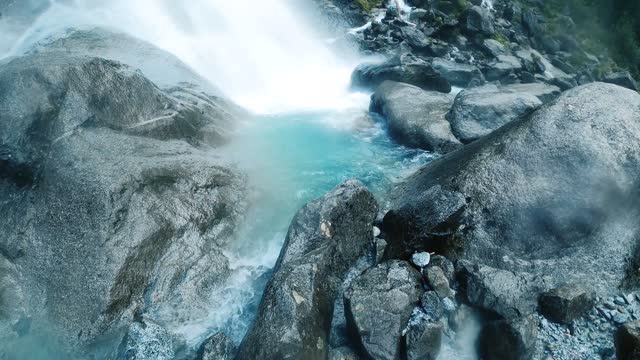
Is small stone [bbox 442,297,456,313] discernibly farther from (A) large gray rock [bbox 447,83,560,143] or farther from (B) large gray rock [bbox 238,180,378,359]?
(A) large gray rock [bbox 447,83,560,143]

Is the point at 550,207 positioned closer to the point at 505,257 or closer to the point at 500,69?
the point at 505,257

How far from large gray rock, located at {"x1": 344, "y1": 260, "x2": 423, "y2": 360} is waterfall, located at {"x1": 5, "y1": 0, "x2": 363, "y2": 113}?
11.4 meters

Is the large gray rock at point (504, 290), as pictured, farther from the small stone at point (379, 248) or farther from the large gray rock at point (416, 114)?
the large gray rock at point (416, 114)

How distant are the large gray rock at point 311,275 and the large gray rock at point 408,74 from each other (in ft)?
33.2

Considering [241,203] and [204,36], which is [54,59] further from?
[204,36]

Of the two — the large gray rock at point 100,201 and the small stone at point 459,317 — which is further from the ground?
the large gray rock at point 100,201

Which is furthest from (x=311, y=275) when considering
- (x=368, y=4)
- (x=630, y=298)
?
(x=368, y=4)

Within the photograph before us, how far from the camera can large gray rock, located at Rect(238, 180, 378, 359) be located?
7.85 meters

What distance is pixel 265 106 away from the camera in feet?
62.8

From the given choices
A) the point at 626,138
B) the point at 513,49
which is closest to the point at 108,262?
the point at 626,138

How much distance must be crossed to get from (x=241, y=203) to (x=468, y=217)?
18.3 feet

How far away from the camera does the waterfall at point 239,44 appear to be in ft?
66.3

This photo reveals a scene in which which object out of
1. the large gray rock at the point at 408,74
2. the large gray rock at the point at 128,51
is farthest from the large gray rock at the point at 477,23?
the large gray rock at the point at 128,51

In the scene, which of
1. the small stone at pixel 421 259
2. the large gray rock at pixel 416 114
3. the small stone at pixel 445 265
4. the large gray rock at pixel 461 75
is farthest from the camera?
the large gray rock at pixel 461 75
